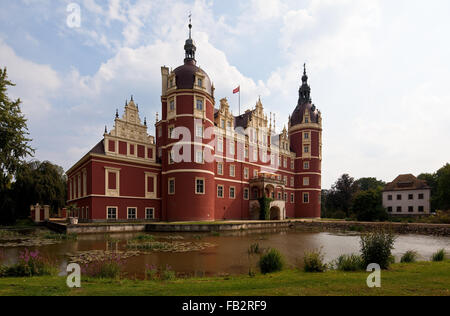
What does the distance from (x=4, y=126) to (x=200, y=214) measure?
61.5 feet

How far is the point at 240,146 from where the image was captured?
36.9m

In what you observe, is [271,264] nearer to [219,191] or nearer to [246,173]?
[219,191]

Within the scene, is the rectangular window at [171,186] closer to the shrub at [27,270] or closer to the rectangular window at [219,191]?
the rectangular window at [219,191]

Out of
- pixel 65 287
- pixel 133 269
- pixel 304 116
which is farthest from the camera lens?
pixel 304 116

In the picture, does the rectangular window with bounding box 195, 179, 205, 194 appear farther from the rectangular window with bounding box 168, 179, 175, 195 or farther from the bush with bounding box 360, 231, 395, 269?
the bush with bounding box 360, 231, 395, 269

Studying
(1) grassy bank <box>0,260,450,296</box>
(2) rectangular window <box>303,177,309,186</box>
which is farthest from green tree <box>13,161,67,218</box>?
(2) rectangular window <box>303,177,309,186</box>

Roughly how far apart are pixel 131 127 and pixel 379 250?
27050mm

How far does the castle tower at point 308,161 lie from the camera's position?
45312 mm

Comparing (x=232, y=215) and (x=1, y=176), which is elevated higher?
(x=1, y=176)

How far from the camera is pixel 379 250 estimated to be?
771 cm

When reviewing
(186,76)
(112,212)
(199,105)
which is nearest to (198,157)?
(199,105)

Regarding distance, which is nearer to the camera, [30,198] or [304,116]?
[30,198]
